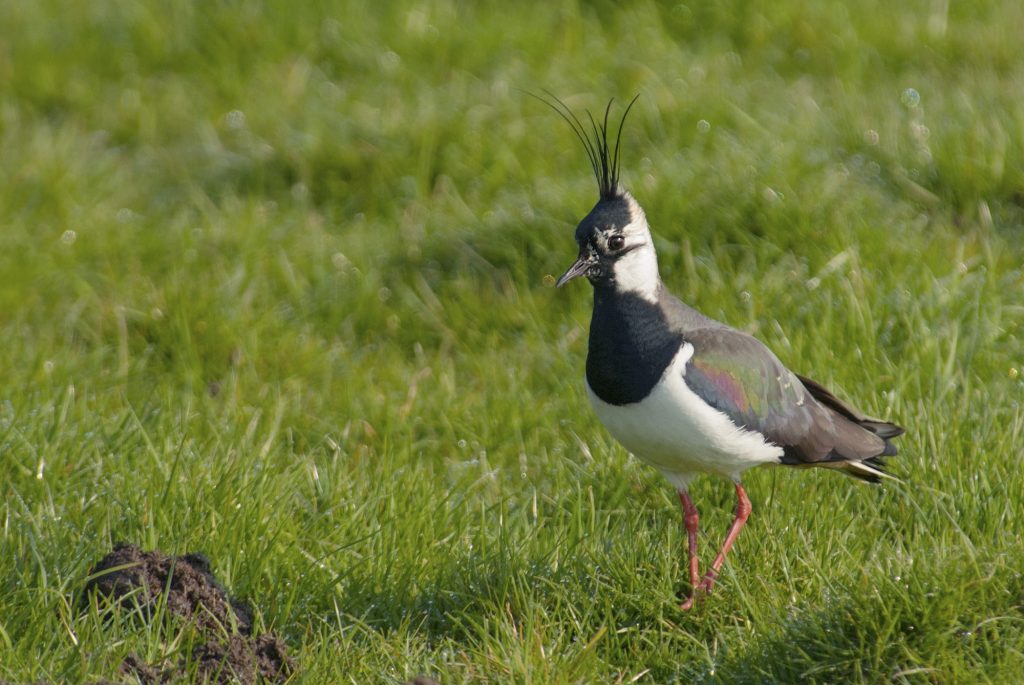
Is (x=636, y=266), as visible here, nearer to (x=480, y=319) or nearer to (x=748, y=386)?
(x=748, y=386)

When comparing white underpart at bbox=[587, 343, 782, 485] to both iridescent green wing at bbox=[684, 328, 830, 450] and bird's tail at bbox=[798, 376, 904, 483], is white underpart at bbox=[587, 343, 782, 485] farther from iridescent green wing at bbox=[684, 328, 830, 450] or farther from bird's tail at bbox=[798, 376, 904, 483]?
bird's tail at bbox=[798, 376, 904, 483]

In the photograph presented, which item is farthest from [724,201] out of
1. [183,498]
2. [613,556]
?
[183,498]

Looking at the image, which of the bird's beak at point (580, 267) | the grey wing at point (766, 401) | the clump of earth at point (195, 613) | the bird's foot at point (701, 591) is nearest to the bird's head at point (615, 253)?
the bird's beak at point (580, 267)

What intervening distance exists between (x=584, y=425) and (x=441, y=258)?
151 centimetres

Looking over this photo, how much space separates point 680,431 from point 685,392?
0.39ft

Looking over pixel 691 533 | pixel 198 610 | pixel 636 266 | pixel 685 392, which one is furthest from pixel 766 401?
pixel 198 610

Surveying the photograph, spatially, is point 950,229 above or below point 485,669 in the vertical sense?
above

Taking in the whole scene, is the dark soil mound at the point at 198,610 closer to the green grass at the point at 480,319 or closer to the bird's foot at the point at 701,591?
the green grass at the point at 480,319

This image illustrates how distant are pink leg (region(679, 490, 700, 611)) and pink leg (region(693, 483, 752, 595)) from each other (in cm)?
4

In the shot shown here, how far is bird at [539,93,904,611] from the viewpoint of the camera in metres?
4.05

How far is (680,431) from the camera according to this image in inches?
158

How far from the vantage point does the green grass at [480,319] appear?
3801 millimetres

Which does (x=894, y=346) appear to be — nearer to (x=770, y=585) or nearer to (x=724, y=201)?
(x=724, y=201)

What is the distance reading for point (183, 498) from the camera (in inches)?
167
